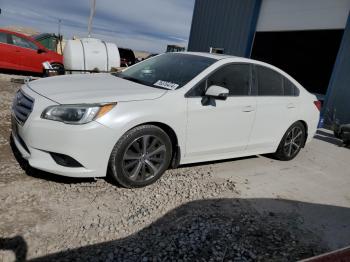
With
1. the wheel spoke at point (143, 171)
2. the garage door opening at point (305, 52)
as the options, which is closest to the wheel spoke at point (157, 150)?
the wheel spoke at point (143, 171)

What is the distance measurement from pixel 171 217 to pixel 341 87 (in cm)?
851

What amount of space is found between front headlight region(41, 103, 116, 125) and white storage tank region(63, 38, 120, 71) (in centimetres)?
842

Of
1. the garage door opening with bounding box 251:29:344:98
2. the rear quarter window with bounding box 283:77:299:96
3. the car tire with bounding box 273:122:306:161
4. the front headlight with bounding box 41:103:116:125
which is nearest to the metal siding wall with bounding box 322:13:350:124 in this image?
the garage door opening with bounding box 251:29:344:98

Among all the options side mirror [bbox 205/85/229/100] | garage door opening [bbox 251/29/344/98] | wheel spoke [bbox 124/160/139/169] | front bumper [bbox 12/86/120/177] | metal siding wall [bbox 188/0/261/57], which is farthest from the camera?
metal siding wall [bbox 188/0/261/57]

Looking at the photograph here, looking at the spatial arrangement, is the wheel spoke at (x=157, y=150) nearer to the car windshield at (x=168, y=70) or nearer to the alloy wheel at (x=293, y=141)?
the car windshield at (x=168, y=70)

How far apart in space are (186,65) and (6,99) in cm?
491

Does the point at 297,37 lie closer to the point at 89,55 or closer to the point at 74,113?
the point at 89,55

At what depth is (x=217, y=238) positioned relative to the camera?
312 centimetres

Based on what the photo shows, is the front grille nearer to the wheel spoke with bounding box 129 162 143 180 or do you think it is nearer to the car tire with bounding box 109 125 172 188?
the car tire with bounding box 109 125 172 188

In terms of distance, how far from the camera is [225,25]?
15320 millimetres

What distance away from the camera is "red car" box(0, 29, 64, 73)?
1217cm

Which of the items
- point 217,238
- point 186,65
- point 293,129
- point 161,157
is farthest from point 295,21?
point 217,238

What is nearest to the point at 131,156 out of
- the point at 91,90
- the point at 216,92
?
the point at 91,90

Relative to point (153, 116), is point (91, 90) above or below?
above
